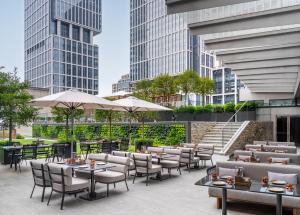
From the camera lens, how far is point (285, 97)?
23.6 meters

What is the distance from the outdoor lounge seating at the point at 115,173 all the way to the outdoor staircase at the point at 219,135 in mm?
9842

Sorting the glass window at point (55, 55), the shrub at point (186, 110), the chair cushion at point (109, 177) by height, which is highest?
the glass window at point (55, 55)

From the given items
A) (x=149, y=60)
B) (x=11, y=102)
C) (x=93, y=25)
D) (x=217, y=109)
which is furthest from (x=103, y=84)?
(x=11, y=102)

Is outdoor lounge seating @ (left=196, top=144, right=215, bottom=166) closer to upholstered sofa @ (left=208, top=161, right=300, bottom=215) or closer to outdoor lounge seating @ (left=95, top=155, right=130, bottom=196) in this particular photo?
outdoor lounge seating @ (left=95, top=155, right=130, bottom=196)

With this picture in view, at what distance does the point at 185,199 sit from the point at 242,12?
5.25 meters

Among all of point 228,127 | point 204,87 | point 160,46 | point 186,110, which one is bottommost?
point 228,127

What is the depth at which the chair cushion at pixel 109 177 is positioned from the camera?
748cm

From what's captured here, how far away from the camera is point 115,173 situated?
26.1 feet

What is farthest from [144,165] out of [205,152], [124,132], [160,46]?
[160,46]

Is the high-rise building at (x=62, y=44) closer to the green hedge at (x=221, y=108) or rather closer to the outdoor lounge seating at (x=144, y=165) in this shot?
the green hedge at (x=221, y=108)

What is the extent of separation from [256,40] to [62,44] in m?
115

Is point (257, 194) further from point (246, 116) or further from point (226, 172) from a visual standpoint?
point (246, 116)

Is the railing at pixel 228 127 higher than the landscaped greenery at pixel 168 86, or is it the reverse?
the landscaped greenery at pixel 168 86

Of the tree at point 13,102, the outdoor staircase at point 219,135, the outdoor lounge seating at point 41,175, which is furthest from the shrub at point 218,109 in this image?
the outdoor lounge seating at point 41,175
